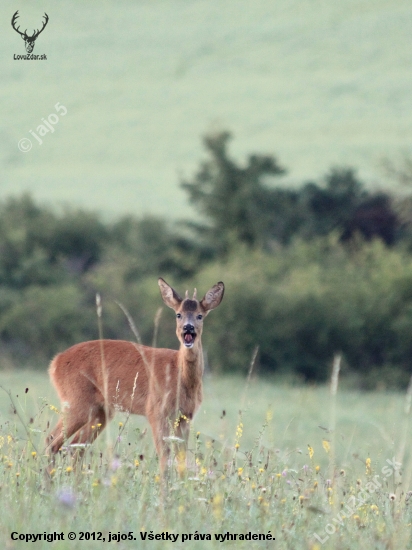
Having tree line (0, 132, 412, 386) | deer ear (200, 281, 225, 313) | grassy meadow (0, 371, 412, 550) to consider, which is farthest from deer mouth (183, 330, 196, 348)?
tree line (0, 132, 412, 386)

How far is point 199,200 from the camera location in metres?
51.8

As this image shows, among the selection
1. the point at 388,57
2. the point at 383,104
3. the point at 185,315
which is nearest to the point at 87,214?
the point at 383,104

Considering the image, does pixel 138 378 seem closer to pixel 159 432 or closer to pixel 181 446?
pixel 159 432

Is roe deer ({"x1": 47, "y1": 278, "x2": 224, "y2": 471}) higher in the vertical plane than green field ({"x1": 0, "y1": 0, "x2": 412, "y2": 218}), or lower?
lower

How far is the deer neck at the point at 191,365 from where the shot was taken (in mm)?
7430

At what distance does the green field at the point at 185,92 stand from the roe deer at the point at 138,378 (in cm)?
4383

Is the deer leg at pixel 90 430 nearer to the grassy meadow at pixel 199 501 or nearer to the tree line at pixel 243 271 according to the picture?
the grassy meadow at pixel 199 501

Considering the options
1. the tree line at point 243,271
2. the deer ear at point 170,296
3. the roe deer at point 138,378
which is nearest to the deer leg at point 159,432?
the roe deer at point 138,378

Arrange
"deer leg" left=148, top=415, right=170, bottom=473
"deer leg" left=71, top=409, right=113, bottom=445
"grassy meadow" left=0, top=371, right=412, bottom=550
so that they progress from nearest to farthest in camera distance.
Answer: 1. "grassy meadow" left=0, top=371, right=412, bottom=550
2. "deer leg" left=148, top=415, right=170, bottom=473
3. "deer leg" left=71, top=409, right=113, bottom=445

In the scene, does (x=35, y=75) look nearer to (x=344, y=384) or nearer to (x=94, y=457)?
(x=344, y=384)

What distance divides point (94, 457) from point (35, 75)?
63386 mm

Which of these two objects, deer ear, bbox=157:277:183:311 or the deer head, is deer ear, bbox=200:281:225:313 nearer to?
the deer head

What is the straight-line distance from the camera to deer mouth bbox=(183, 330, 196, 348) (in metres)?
7.18

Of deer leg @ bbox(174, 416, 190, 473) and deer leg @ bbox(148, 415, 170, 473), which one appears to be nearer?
deer leg @ bbox(174, 416, 190, 473)
